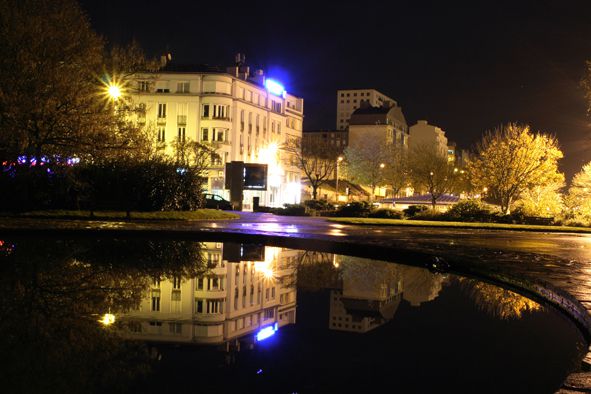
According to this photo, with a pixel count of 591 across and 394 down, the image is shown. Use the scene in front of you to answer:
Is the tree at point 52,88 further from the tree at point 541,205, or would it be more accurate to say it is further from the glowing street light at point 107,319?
the tree at point 541,205

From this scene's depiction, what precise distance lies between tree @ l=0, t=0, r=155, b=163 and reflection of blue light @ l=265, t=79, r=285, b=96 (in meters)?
52.8

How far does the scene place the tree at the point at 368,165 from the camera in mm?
92938

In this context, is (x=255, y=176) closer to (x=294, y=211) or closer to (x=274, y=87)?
(x=294, y=211)

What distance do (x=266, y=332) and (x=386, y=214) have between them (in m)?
32.9

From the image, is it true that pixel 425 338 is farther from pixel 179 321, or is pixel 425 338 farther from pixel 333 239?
pixel 333 239

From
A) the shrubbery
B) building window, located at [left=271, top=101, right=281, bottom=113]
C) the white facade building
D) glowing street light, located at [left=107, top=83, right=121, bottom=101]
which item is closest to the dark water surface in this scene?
the shrubbery

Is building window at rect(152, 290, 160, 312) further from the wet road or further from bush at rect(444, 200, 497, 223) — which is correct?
bush at rect(444, 200, 497, 223)

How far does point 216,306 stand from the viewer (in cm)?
1047

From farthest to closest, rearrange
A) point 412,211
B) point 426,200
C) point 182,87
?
point 182,87
point 426,200
point 412,211

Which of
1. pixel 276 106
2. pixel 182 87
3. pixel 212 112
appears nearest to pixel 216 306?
pixel 212 112

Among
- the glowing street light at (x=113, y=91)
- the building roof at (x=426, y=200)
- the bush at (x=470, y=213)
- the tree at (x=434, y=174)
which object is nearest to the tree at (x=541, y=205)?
the bush at (x=470, y=213)

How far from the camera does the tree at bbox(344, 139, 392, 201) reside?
3659 inches

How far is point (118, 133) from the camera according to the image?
28.7 meters

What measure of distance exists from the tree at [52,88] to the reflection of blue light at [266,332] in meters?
18.8
